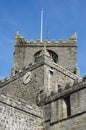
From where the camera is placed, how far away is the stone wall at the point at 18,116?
21.5m

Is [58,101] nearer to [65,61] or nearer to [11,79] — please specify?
[11,79]

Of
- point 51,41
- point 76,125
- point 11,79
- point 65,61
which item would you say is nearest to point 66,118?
point 76,125

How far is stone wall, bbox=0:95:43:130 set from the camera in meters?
21.5

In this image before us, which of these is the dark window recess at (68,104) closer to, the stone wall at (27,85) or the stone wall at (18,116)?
the stone wall at (18,116)

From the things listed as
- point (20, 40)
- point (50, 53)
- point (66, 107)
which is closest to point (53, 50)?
point (50, 53)

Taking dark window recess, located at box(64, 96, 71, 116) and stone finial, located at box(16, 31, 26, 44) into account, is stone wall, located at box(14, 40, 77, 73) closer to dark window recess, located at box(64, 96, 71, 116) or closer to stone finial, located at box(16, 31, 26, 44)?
stone finial, located at box(16, 31, 26, 44)

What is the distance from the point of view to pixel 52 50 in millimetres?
38406

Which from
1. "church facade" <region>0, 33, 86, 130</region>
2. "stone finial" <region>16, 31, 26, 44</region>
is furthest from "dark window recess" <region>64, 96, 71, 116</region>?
"stone finial" <region>16, 31, 26, 44</region>

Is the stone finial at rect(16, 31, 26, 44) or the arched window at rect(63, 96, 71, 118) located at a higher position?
the stone finial at rect(16, 31, 26, 44)

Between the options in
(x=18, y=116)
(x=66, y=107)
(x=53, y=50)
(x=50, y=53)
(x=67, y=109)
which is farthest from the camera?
(x=50, y=53)

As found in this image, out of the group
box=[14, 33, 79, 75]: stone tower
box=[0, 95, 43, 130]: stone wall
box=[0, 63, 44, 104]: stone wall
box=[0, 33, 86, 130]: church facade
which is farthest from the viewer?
box=[14, 33, 79, 75]: stone tower

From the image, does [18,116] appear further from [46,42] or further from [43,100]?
[46,42]

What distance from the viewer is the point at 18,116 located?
2252 centimetres

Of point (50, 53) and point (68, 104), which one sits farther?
point (50, 53)
